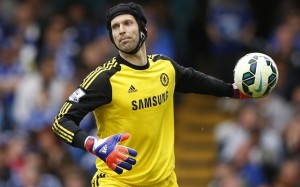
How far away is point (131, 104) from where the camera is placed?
892 cm

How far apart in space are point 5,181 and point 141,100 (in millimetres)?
6162

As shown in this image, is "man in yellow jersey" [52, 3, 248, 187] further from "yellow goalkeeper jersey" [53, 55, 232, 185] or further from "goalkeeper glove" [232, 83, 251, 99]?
"goalkeeper glove" [232, 83, 251, 99]

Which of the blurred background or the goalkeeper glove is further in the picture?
the blurred background

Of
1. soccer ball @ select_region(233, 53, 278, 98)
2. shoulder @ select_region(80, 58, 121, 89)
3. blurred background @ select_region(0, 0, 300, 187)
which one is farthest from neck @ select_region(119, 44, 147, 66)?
blurred background @ select_region(0, 0, 300, 187)

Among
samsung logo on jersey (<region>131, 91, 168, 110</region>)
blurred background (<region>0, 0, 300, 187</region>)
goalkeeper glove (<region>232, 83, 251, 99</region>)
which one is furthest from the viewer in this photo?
blurred background (<region>0, 0, 300, 187</region>)

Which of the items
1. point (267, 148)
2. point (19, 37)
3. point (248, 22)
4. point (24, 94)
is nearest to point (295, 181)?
point (267, 148)

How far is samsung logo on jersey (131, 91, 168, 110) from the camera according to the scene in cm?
895

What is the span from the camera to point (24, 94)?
15711mm

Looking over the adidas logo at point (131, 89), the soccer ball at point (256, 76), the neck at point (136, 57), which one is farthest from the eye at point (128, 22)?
the soccer ball at point (256, 76)

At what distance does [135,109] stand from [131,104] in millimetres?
60

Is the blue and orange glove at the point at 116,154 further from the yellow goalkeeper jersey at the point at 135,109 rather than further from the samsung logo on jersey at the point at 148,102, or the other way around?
the samsung logo on jersey at the point at 148,102

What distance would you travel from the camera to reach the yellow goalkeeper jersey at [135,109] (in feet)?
28.7

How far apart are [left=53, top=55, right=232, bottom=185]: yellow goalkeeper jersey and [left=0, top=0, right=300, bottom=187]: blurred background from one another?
393 cm

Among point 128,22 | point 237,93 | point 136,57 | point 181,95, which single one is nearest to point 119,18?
point 128,22
